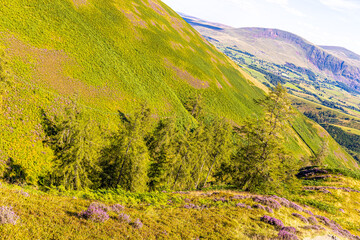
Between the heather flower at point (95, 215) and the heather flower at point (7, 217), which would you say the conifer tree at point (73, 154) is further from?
the heather flower at point (7, 217)

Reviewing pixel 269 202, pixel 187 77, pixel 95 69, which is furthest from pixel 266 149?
pixel 187 77

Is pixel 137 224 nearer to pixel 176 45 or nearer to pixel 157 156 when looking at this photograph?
pixel 157 156

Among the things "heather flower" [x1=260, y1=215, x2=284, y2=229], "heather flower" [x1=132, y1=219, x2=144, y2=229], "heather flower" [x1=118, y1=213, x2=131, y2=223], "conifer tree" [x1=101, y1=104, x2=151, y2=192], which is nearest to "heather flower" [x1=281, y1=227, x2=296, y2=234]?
"heather flower" [x1=260, y1=215, x2=284, y2=229]

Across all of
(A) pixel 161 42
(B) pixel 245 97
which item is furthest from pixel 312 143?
(A) pixel 161 42

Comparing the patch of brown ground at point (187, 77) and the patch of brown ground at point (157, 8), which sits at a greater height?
the patch of brown ground at point (157, 8)

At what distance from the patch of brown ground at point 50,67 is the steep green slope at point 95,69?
7.8 inches

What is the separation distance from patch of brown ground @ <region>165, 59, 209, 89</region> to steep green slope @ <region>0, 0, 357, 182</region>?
63 cm

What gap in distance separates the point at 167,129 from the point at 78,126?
2348cm

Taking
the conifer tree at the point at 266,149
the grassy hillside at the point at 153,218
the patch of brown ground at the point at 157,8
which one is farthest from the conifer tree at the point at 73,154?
the patch of brown ground at the point at 157,8

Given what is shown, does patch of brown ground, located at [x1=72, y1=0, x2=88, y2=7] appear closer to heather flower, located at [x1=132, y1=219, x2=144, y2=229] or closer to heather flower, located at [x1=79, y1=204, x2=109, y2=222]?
heather flower, located at [x1=79, y1=204, x2=109, y2=222]

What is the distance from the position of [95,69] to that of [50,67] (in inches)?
491

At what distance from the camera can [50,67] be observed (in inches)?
1710

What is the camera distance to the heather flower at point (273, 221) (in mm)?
14391

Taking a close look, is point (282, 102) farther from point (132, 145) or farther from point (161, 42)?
point (161, 42)
